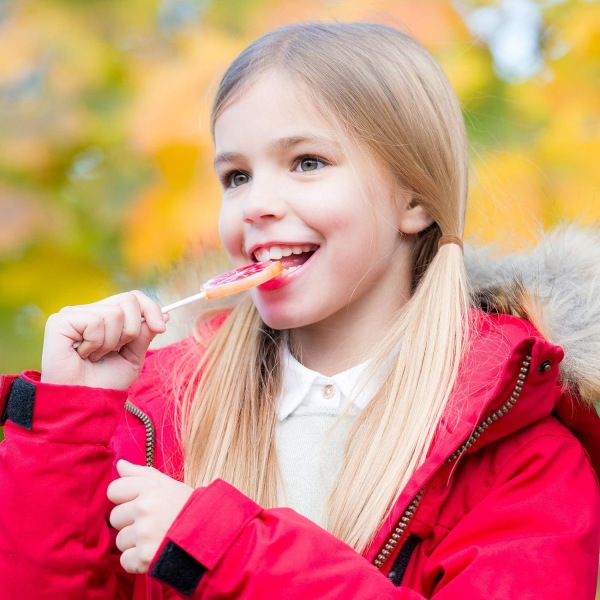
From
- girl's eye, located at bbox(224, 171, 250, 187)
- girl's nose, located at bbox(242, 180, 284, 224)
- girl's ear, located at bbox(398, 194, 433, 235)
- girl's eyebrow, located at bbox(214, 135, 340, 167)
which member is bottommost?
girl's nose, located at bbox(242, 180, 284, 224)

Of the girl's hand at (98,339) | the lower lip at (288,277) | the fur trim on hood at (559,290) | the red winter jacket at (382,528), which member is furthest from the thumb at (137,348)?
the fur trim on hood at (559,290)

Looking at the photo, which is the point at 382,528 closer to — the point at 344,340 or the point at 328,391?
the point at 328,391

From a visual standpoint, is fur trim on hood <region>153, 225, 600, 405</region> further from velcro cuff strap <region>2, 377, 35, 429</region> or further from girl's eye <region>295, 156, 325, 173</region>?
velcro cuff strap <region>2, 377, 35, 429</region>

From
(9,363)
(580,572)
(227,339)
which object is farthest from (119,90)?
(580,572)

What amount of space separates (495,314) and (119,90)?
5.85ft

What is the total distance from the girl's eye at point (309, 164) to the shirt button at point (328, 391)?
481 mm

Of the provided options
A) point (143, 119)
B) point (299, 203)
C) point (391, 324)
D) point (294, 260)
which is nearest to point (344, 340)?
point (391, 324)

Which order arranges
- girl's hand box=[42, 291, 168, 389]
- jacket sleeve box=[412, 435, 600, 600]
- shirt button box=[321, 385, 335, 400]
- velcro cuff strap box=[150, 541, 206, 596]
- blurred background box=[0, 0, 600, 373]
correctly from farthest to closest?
blurred background box=[0, 0, 600, 373] < shirt button box=[321, 385, 335, 400] < girl's hand box=[42, 291, 168, 389] < jacket sleeve box=[412, 435, 600, 600] < velcro cuff strap box=[150, 541, 206, 596]

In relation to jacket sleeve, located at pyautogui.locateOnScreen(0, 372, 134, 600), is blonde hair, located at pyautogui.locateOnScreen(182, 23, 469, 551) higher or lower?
higher

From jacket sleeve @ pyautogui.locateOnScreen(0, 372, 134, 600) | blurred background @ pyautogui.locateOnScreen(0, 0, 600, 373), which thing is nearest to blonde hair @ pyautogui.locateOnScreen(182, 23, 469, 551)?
jacket sleeve @ pyautogui.locateOnScreen(0, 372, 134, 600)

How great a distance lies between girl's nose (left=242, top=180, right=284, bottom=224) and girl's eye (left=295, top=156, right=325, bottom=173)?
0.29 feet

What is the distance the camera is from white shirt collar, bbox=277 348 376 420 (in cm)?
201

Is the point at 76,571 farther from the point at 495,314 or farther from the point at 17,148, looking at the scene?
the point at 17,148

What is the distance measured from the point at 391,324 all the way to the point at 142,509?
2.49ft
